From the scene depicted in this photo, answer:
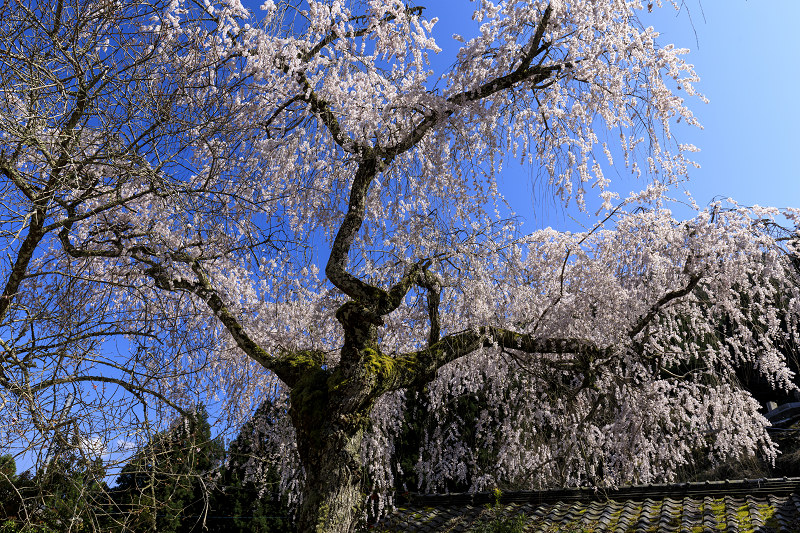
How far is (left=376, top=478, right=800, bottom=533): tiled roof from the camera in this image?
Result: 6.41m

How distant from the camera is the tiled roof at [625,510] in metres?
6.41

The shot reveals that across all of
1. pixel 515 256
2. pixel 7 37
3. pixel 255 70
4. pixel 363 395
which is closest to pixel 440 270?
pixel 515 256

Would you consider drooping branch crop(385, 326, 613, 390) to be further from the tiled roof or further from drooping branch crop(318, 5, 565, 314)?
the tiled roof

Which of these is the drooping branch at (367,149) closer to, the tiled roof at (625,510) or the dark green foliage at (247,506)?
the tiled roof at (625,510)

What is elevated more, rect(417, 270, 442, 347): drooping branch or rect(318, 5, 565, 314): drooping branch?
rect(318, 5, 565, 314): drooping branch

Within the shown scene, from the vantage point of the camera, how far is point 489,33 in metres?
5.89

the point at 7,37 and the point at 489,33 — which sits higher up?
the point at 489,33

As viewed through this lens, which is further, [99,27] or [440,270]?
[440,270]

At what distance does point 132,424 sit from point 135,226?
2449 millimetres

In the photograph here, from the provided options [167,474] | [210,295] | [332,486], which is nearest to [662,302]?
[332,486]

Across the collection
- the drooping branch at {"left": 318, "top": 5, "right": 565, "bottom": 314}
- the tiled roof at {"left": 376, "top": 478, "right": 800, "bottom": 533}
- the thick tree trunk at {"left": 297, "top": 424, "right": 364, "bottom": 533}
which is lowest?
the tiled roof at {"left": 376, "top": 478, "right": 800, "bottom": 533}

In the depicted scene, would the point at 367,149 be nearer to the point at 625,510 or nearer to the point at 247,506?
the point at 625,510

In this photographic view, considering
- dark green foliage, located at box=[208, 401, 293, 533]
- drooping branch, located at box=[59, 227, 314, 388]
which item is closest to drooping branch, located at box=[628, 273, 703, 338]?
drooping branch, located at box=[59, 227, 314, 388]

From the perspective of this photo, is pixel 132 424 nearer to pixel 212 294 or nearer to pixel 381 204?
pixel 212 294
